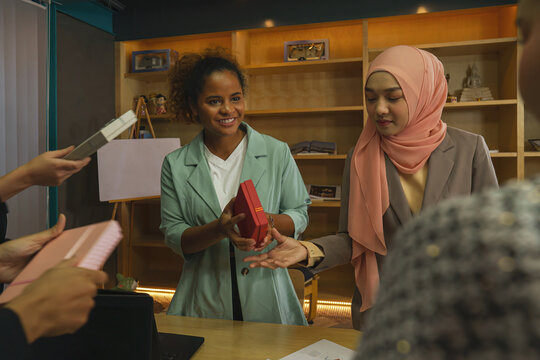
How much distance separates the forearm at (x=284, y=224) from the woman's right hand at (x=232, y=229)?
0.61 feet

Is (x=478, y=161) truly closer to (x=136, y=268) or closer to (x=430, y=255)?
(x=430, y=255)

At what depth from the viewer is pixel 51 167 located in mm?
1148

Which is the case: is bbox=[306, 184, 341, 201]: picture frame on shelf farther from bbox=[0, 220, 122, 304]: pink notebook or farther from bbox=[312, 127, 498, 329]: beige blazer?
bbox=[0, 220, 122, 304]: pink notebook

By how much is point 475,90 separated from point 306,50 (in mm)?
1535

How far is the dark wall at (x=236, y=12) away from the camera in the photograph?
3.56m

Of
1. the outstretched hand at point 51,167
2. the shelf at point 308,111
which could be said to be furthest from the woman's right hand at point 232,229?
the shelf at point 308,111

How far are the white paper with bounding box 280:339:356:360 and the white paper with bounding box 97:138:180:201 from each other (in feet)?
9.10

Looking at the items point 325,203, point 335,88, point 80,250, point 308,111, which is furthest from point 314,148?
point 80,250

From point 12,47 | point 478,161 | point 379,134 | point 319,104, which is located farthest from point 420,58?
point 12,47

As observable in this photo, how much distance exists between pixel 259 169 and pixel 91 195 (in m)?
2.83

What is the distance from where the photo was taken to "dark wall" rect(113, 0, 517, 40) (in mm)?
3564

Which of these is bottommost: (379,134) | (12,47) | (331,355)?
(331,355)

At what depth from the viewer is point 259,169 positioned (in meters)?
1.66

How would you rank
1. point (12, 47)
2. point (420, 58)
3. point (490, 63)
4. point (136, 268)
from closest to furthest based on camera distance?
point (420, 58)
point (12, 47)
point (490, 63)
point (136, 268)
